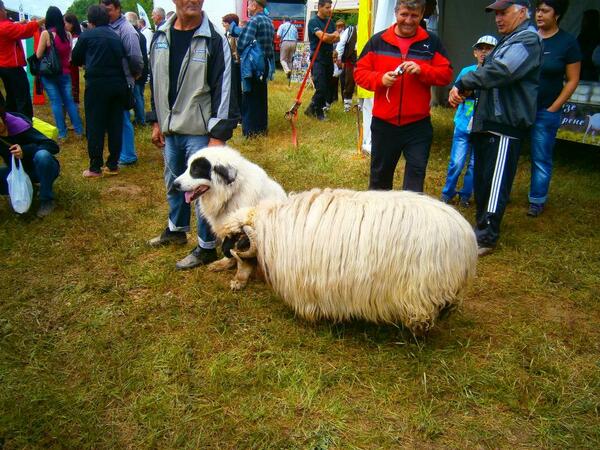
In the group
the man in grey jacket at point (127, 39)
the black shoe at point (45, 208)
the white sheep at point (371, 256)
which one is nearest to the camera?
the white sheep at point (371, 256)

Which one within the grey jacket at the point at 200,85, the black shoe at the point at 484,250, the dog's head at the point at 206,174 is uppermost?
the grey jacket at the point at 200,85

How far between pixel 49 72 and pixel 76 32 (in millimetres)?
2794

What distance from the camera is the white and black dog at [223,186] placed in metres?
3.42

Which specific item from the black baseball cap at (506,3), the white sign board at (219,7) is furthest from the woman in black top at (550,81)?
the white sign board at (219,7)

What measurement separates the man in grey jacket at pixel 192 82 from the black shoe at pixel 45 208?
212 cm

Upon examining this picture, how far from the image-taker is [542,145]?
4785 millimetres

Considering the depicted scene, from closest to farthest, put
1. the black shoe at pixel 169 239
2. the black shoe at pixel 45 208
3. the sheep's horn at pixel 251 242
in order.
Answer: the sheep's horn at pixel 251 242
the black shoe at pixel 169 239
the black shoe at pixel 45 208

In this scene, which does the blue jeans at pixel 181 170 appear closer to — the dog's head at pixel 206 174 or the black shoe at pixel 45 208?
the dog's head at pixel 206 174

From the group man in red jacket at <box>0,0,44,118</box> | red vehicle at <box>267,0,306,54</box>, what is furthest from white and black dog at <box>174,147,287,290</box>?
red vehicle at <box>267,0,306,54</box>

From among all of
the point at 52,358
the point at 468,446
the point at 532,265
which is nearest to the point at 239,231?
the point at 52,358

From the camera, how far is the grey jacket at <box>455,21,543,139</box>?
3443 mm

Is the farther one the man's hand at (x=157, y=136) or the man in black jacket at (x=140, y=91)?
the man in black jacket at (x=140, y=91)

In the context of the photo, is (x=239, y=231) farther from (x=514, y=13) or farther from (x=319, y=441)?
(x=514, y=13)

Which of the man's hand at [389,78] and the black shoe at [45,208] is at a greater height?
the man's hand at [389,78]
